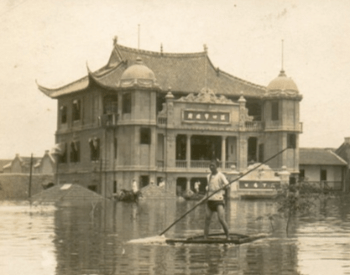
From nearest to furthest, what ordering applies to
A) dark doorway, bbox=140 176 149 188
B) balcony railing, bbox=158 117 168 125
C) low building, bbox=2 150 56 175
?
dark doorway, bbox=140 176 149 188 < balcony railing, bbox=158 117 168 125 < low building, bbox=2 150 56 175

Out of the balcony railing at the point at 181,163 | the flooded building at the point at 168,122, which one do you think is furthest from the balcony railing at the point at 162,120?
the balcony railing at the point at 181,163

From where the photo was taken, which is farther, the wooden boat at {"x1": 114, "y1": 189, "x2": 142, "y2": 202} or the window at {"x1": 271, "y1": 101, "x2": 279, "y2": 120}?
the window at {"x1": 271, "y1": 101, "x2": 279, "y2": 120}

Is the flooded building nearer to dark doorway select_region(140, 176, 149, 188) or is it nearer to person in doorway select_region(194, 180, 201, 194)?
dark doorway select_region(140, 176, 149, 188)

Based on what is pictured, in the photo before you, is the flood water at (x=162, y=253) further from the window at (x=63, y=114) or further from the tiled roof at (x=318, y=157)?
the tiled roof at (x=318, y=157)

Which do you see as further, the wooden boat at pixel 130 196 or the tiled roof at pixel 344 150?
the tiled roof at pixel 344 150

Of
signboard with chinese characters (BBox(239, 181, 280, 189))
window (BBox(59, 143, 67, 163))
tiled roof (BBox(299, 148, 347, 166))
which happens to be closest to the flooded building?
window (BBox(59, 143, 67, 163))
